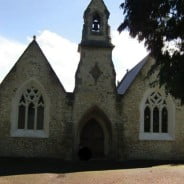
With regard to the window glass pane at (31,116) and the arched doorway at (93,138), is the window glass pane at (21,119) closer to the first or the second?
the window glass pane at (31,116)

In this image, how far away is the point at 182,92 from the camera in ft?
52.4

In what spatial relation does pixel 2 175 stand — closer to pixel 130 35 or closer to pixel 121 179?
pixel 121 179

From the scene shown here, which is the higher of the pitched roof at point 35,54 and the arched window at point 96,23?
the arched window at point 96,23

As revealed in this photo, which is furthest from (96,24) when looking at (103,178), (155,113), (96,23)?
(103,178)

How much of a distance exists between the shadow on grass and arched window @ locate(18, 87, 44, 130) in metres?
2.18

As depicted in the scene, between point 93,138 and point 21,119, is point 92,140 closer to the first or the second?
point 93,138

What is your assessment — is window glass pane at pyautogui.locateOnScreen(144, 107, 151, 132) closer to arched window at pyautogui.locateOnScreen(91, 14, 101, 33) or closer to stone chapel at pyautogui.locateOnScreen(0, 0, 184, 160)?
stone chapel at pyautogui.locateOnScreen(0, 0, 184, 160)

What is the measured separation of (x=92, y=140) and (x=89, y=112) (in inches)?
83.5

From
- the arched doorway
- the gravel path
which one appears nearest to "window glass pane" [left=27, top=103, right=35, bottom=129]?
the arched doorway

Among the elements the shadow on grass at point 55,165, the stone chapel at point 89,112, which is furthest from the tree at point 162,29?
the stone chapel at point 89,112

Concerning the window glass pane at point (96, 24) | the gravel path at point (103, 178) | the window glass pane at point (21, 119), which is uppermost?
the window glass pane at point (96, 24)

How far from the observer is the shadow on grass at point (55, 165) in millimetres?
22219

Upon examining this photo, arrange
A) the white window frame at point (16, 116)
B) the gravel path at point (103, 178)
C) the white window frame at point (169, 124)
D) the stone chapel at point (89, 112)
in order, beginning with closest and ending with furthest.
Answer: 1. the gravel path at point (103, 178)
2. the white window frame at point (16, 116)
3. the stone chapel at point (89, 112)
4. the white window frame at point (169, 124)

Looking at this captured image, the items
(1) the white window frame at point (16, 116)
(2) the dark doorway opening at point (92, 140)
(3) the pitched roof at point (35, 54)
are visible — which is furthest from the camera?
(2) the dark doorway opening at point (92, 140)
